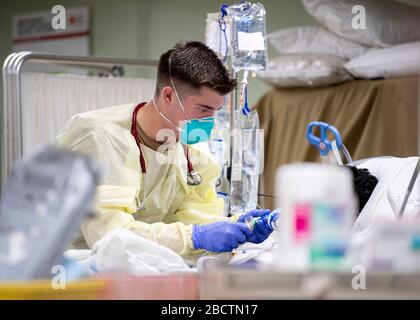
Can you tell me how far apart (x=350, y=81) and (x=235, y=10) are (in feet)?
4.14

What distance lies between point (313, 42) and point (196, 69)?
1649mm

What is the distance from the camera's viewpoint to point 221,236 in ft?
6.01

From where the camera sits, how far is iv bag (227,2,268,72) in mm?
2287

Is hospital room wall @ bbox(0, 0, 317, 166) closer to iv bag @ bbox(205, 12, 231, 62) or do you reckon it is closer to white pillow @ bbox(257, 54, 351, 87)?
white pillow @ bbox(257, 54, 351, 87)

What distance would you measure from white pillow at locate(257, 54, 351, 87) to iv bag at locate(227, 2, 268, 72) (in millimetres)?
1084

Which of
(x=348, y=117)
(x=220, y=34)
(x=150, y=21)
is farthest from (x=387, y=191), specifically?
(x=150, y=21)

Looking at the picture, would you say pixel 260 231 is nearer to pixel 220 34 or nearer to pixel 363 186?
pixel 363 186

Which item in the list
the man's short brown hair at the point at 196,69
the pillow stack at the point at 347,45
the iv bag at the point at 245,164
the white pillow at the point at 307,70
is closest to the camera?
the man's short brown hair at the point at 196,69

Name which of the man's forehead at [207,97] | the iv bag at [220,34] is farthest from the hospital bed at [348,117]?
the man's forehead at [207,97]

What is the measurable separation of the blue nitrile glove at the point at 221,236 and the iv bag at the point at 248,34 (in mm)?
656

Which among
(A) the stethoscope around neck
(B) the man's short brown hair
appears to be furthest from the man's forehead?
(A) the stethoscope around neck

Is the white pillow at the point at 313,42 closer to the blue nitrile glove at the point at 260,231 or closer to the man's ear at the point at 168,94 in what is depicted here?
the man's ear at the point at 168,94

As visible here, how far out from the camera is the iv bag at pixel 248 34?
7.50 feet

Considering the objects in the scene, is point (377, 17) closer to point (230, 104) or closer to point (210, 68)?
point (230, 104)
